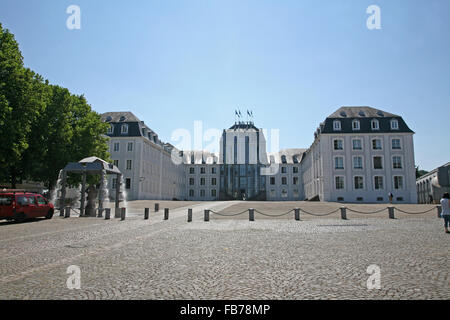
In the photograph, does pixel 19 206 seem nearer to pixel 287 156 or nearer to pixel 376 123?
pixel 376 123

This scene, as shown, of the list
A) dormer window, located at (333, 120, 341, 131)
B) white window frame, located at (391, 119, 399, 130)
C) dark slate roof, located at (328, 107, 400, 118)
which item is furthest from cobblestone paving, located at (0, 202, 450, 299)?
white window frame, located at (391, 119, 399, 130)

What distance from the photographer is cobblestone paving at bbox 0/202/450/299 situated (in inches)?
201

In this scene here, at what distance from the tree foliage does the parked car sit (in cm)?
447

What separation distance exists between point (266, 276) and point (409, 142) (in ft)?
172

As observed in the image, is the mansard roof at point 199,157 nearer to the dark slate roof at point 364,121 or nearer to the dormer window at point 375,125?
the dark slate roof at point 364,121

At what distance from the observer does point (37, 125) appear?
2747cm

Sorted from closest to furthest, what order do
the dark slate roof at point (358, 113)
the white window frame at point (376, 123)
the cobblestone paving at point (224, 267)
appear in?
1. the cobblestone paving at point (224, 267)
2. the white window frame at point (376, 123)
3. the dark slate roof at point (358, 113)

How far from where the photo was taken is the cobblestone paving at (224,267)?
16.8 feet

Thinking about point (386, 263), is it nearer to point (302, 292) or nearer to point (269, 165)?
point (302, 292)

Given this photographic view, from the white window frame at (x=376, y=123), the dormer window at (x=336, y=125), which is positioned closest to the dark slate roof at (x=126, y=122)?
the dormer window at (x=336, y=125)

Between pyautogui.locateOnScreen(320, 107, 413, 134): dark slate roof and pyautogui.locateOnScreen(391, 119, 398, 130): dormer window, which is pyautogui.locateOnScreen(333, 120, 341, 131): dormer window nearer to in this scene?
pyautogui.locateOnScreen(320, 107, 413, 134): dark slate roof

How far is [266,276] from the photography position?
242 inches

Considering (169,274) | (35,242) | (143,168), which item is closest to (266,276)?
(169,274)

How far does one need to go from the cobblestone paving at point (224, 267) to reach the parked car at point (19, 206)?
7923 millimetres
